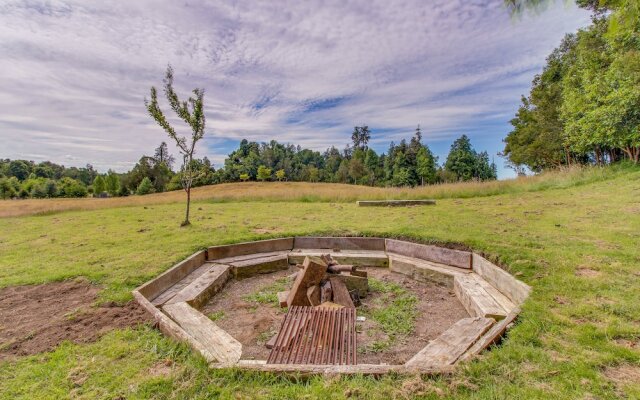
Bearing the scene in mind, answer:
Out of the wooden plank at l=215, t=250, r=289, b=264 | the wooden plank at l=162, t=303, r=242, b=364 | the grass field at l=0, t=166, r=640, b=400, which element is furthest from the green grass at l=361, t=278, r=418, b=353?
the wooden plank at l=215, t=250, r=289, b=264

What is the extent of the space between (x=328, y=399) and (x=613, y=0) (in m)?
3.56

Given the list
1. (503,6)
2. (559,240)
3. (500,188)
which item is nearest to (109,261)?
(503,6)

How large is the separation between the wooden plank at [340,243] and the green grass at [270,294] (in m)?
1.45

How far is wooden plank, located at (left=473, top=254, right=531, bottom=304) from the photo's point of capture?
3527mm

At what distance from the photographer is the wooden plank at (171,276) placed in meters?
4.03

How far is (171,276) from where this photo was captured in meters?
4.62

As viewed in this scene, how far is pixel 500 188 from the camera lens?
1362cm

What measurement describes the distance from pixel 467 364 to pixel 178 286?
395cm

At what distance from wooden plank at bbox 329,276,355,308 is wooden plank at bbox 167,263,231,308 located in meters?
1.82

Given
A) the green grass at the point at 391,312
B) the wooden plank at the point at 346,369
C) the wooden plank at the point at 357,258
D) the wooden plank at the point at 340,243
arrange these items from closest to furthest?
the wooden plank at the point at 346,369 → the green grass at the point at 391,312 → the wooden plank at the point at 357,258 → the wooden plank at the point at 340,243

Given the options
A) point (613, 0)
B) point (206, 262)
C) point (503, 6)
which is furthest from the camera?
point (206, 262)

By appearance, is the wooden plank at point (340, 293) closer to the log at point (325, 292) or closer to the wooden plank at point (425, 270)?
the log at point (325, 292)

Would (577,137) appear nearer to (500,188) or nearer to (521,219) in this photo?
(500,188)

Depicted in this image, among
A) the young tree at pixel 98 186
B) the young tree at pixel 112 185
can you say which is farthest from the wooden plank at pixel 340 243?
the young tree at pixel 98 186
